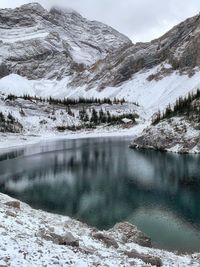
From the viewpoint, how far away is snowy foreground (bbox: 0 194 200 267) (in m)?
20.8

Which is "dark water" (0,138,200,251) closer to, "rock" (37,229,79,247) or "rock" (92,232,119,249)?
"rock" (92,232,119,249)

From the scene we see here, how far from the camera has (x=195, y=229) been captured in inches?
1604

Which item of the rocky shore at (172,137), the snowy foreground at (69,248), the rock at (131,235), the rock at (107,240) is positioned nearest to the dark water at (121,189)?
the rock at (131,235)

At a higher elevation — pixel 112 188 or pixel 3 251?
pixel 3 251

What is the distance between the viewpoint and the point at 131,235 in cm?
3416

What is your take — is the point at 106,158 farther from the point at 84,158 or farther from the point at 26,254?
the point at 26,254

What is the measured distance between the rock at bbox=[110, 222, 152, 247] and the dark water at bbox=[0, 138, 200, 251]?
336cm

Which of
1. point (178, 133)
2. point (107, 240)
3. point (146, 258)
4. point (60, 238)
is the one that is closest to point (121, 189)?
point (107, 240)

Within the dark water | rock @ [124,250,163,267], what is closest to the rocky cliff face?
the dark water

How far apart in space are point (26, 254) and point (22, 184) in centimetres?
5012

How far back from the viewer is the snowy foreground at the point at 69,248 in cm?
2083

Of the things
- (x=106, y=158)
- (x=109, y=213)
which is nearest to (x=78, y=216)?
(x=109, y=213)

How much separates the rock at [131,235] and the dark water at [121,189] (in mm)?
3360

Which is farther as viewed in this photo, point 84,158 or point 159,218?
point 84,158
